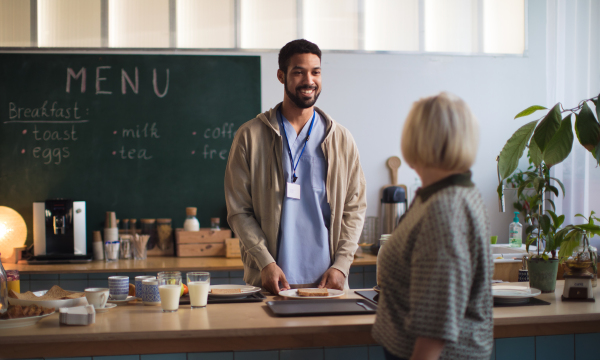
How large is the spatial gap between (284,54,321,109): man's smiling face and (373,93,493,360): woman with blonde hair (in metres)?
0.98

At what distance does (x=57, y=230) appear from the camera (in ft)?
11.1

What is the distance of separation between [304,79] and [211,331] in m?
1.10

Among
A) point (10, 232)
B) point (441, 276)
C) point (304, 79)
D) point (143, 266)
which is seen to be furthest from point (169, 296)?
point (10, 232)

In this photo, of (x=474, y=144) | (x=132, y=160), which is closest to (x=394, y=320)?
(x=474, y=144)

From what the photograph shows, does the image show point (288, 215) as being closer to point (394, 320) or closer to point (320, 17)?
point (394, 320)

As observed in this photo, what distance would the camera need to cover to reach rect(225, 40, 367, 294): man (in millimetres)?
2039

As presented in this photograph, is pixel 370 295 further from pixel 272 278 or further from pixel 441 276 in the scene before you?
pixel 441 276

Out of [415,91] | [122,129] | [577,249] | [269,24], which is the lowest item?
[577,249]

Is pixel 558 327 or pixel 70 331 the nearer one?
pixel 70 331

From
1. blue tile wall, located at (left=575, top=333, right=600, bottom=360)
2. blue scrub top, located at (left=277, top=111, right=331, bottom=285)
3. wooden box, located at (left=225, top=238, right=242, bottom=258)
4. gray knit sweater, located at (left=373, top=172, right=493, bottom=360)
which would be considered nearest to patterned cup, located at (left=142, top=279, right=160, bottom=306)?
blue scrub top, located at (left=277, top=111, right=331, bottom=285)

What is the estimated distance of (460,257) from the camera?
3.35ft

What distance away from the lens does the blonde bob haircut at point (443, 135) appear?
1.05 metres

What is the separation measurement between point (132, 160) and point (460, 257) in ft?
10.4

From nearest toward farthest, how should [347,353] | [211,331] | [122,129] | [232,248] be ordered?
1. [211,331]
2. [347,353]
3. [232,248]
4. [122,129]
